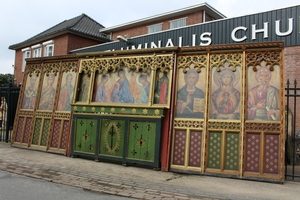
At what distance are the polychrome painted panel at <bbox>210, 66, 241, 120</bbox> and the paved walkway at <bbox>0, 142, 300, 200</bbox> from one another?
174 cm

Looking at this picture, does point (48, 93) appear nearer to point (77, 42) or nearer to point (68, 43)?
point (68, 43)

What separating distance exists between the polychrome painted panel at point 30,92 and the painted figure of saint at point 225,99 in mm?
7173

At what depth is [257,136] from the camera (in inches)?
263

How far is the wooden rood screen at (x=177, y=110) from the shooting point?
6.71 meters

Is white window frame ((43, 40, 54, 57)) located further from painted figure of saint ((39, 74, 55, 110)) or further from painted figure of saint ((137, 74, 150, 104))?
painted figure of saint ((137, 74, 150, 104))

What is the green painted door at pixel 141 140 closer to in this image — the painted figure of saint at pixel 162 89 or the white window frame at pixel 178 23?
the painted figure of saint at pixel 162 89

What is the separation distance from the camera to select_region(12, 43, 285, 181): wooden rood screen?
22.0ft

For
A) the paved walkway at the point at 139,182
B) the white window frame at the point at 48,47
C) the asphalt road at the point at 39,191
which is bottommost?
the asphalt road at the point at 39,191

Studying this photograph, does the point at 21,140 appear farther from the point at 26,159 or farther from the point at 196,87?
the point at 196,87

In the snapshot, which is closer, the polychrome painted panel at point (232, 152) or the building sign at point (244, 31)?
the polychrome painted panel at point (232, 152)

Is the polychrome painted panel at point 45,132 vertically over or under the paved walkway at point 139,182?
over

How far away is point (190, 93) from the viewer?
298 inches

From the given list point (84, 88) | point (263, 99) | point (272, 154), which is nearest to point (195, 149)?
point (272, 154)

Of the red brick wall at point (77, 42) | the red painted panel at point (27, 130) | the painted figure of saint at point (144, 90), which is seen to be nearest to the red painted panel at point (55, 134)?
the red painted panel at point (27, 130)
